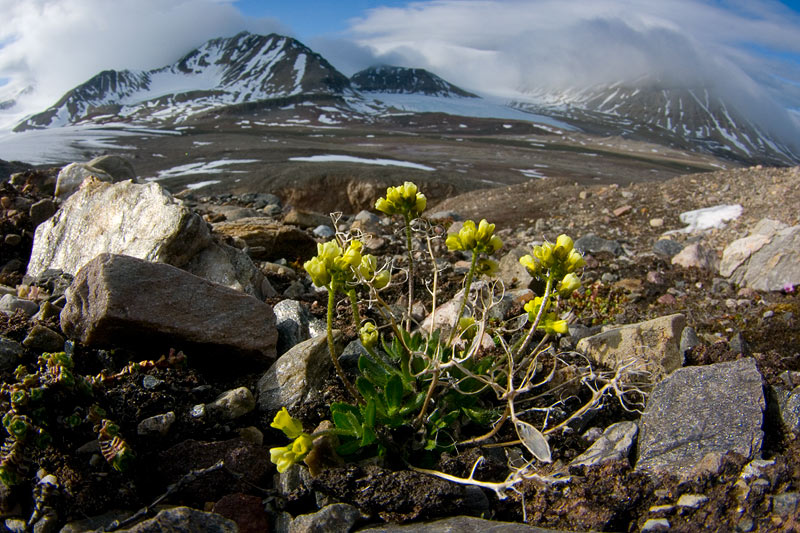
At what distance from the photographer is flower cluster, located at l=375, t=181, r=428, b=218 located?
10.4ft

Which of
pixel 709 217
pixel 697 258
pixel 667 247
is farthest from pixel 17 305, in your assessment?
pixel 709 217

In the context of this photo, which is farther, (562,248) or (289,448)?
Result: (562,248)

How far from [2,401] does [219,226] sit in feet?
13.6

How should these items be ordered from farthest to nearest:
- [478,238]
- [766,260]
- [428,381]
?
[766,260] < [428,381] < [478,238]

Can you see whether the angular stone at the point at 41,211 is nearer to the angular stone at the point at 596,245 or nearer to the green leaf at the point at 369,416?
the green leaf at the point at 369,416

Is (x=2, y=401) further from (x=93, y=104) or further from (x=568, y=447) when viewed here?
(x=93, y=104)

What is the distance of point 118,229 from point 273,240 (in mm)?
1722

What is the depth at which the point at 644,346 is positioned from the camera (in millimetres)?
3811

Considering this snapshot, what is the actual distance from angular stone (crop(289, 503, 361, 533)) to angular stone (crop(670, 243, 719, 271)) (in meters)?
6.42

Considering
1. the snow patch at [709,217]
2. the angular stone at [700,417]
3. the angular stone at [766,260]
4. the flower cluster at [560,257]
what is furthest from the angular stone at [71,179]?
the snow patch at [709,217]

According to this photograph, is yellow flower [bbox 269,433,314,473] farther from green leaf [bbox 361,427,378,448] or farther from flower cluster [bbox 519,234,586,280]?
flower cluster [bbox 519,234,586,280]

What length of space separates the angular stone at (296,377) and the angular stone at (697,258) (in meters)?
5.83

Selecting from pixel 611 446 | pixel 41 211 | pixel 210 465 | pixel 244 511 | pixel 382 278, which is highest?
pixel 41 211

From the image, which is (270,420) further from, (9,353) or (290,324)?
(9,353)
